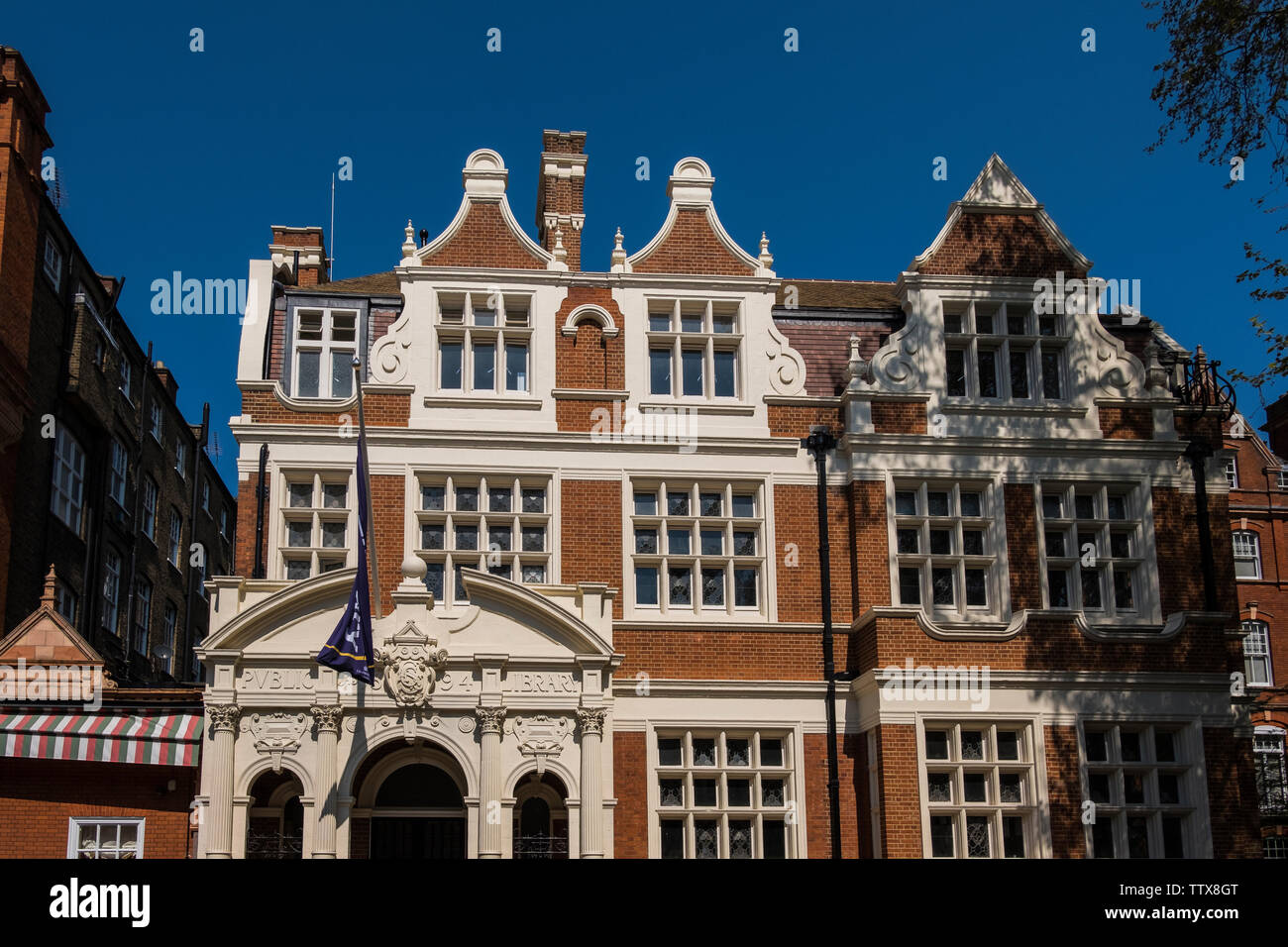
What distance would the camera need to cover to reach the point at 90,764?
21.8m

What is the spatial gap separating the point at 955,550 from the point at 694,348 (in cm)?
561

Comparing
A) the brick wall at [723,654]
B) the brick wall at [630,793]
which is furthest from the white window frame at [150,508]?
the brick wall at [630,793]

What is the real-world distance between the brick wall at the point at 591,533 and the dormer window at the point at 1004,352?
627cm

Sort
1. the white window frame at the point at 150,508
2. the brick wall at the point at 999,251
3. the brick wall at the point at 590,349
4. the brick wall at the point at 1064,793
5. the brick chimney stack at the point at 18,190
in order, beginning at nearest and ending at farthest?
the brick wall at the point at 1064,793 → the brick wall at the point at 590,349 → the brick wall at the point at 999,251 → the brick chimney stack at the point at 18,190 → the white window frame at the point at 150,508

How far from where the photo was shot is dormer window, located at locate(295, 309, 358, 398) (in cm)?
2469

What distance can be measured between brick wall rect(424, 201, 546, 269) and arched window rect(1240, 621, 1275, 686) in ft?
93.4

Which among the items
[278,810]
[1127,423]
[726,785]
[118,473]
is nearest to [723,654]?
[726,785]

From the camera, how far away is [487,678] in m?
20.8

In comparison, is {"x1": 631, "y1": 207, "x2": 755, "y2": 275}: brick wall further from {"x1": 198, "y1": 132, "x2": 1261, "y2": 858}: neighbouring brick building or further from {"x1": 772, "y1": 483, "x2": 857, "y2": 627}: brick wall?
{"x1": 772, "y1": 483, "x2": 857, "y2": 627}: brick wall

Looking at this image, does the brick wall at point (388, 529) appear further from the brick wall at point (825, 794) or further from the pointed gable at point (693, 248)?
the brick wall at point (825, 794)

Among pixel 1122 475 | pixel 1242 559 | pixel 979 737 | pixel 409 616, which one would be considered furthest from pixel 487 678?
pixel 1242 559

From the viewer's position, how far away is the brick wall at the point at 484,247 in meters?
24.8

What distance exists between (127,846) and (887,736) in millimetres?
11474
